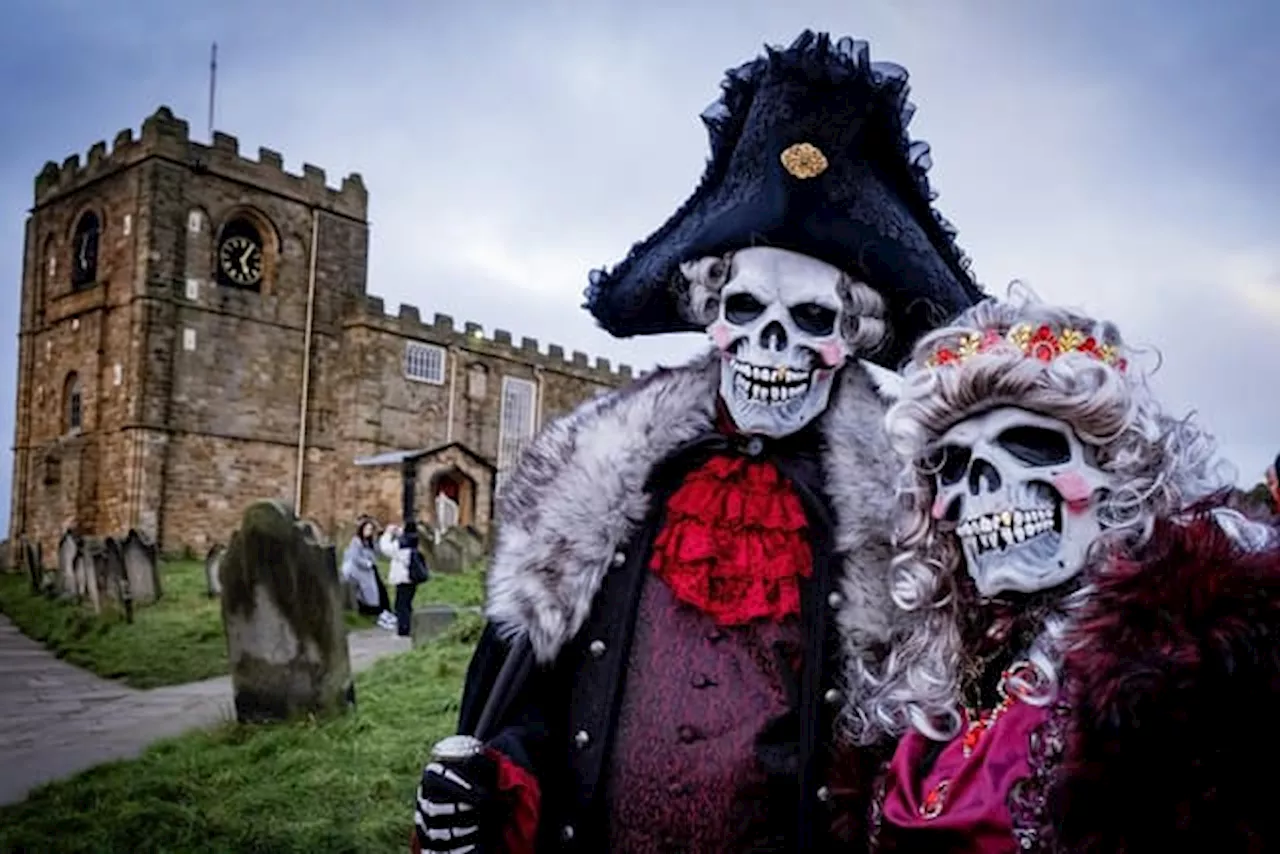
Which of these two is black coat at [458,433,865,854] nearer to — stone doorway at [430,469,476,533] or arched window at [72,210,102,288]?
stone doorway at [430,469,476,533]

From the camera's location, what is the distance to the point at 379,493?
32125mm

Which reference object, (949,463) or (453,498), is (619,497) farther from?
(453,498)

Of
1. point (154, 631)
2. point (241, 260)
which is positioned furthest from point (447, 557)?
point (241, 260)

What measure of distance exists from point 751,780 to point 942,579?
1.96 ft

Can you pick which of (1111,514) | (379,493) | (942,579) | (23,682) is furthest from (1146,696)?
(379,493)

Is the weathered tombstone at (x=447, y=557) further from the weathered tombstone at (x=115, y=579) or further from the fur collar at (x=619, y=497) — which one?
the fur collar at (x=619, y=497)

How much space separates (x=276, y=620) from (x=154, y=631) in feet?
20.7

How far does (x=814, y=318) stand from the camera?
2.71 m

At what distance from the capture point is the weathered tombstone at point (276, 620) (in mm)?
7273

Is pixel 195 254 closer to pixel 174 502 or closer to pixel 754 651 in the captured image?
pixel 174 502

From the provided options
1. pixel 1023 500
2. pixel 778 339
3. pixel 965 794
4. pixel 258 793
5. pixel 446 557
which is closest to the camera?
pixel 965 794

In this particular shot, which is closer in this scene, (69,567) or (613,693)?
(613,693)

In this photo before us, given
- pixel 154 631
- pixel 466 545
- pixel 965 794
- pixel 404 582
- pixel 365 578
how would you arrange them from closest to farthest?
1. pixel 965 794
2. pixel 154 631
3. pixel 404 582
4. pixel 365 578
5. pixel 466 545

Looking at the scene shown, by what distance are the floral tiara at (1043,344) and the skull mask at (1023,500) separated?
Result: 11cm
